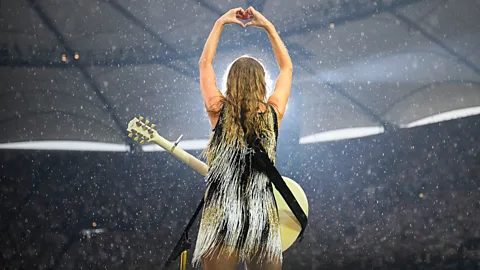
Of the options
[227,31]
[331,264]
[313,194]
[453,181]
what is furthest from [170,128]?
[453,181]

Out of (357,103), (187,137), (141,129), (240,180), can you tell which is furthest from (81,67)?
(240,180)

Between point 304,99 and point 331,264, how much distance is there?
104 centimetres

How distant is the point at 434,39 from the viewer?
3832mm

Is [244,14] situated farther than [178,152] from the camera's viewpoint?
No

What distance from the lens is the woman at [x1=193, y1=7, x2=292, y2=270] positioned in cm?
182

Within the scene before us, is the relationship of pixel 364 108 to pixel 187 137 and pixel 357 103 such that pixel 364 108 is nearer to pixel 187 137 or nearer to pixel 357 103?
pixel 357 103

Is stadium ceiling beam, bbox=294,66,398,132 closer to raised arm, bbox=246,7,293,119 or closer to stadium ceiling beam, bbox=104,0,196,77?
stadium ceiling beam, bbox=104,0,196,77

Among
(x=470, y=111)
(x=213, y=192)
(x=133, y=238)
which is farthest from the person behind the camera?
(x=470, y=111)

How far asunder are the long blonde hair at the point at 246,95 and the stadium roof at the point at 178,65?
177 centimetres

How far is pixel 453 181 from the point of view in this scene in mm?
3734

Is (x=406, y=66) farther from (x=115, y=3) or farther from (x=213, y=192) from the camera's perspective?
(x=213, y=192)

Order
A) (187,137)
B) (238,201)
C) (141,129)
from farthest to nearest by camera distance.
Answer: (187,137) → (141,129) → (238,201)

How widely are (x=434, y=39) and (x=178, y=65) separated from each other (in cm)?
167

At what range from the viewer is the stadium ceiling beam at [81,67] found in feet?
12.0
